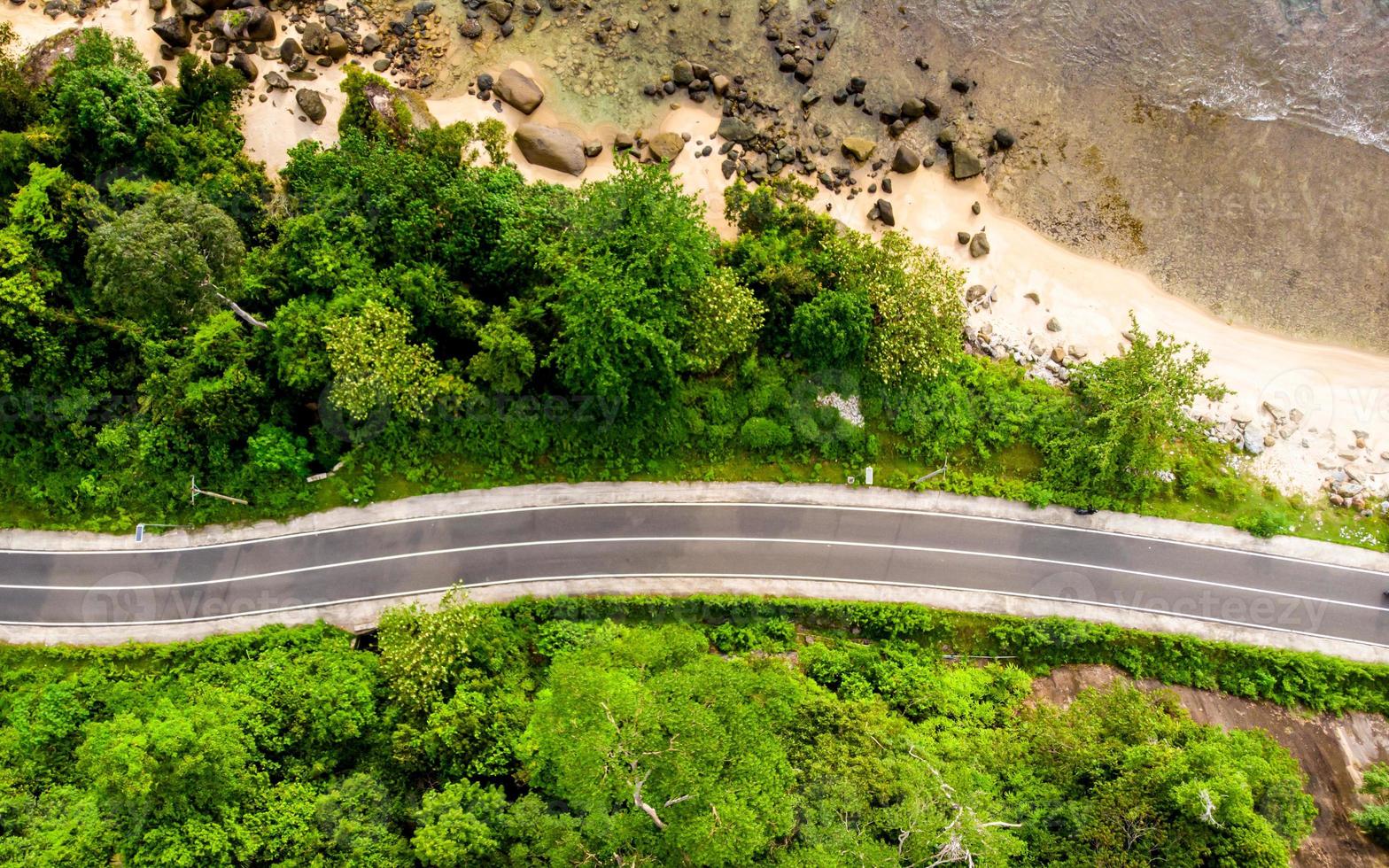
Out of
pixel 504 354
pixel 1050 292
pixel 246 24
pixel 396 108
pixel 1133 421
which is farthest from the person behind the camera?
pixel 1050 292

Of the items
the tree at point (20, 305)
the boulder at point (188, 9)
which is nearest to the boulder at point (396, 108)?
the boulder at point (188, 9)

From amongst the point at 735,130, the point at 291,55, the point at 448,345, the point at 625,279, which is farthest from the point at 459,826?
the point at 291,55

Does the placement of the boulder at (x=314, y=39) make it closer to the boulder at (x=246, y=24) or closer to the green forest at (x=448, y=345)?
the boulder at (x=246, y=24)

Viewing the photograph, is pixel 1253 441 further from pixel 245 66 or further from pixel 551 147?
pixel 245 66

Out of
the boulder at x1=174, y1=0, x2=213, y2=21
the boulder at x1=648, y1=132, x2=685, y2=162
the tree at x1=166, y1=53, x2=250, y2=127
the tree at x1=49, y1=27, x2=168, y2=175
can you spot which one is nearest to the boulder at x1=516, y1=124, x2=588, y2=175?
the boulder at x1=648, y1=132, x2=685, y2=162

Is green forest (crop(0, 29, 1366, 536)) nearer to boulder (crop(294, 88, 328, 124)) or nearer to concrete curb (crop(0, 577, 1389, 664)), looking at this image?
boulder (crop(294, 88, 328, 124))
